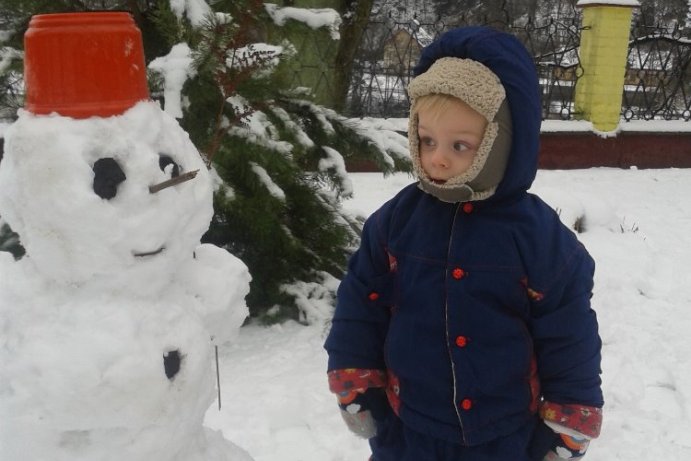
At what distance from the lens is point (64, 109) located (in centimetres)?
145

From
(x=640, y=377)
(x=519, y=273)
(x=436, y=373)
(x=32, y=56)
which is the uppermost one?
(x=32, y=56)

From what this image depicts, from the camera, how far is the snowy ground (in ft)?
9.29

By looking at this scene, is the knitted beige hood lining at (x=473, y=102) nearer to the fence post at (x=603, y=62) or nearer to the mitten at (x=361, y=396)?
the mitten at (x=361, y=396)

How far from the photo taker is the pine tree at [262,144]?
2885 millimetres

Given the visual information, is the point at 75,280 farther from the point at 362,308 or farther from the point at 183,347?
the point at 362,308

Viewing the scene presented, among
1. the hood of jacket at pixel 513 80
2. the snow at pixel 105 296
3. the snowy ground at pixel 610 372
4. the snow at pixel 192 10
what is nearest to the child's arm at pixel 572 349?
the hood of jacket at pixel 513 80

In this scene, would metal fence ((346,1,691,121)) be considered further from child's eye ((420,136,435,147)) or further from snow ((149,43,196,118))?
child's eye ((420,136,435,147))

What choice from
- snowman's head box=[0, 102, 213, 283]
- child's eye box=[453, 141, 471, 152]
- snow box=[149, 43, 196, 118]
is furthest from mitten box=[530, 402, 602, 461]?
snow box=[149, 43, 196, 118]

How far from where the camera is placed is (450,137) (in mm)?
1587

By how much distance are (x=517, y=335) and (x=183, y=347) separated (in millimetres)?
786

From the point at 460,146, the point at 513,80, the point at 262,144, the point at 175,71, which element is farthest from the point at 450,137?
the point at 262,144

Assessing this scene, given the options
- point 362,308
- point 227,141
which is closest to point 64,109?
point 362,308

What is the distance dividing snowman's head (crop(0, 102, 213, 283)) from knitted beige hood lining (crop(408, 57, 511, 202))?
607mm

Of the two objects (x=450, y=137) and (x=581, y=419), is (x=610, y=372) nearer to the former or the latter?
(x=581, y=419)
